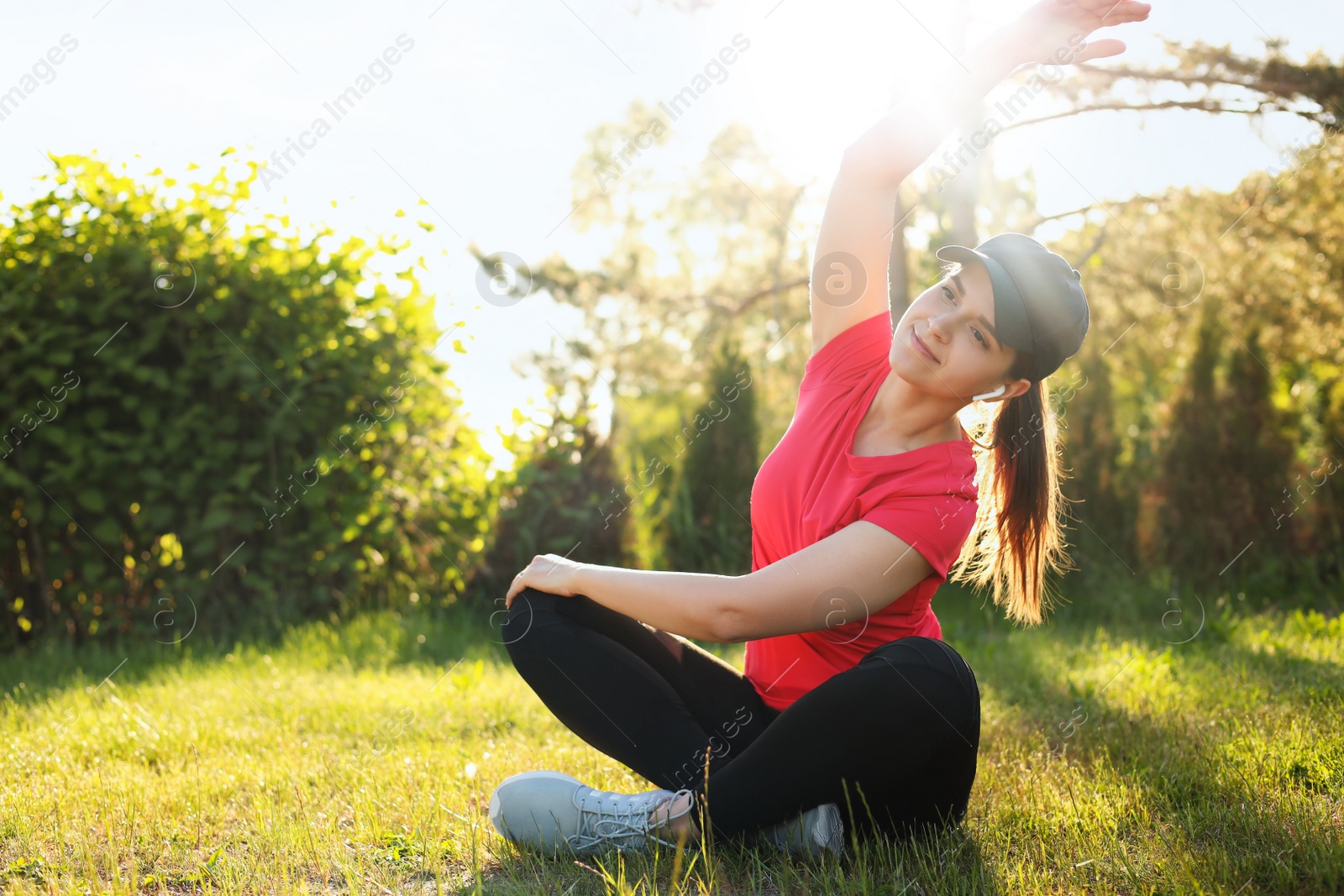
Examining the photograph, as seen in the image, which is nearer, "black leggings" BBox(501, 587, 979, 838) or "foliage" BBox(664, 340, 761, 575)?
"black leggings" BBox(501, 587, 979, 838)

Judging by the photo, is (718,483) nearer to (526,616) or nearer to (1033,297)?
(526,616)

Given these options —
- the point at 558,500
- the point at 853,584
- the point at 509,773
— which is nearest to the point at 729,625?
the point at 853,584

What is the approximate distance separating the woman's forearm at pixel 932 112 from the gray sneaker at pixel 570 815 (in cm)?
156

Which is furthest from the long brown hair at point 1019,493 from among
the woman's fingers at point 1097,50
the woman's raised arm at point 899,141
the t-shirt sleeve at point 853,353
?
the woman's fingers at point 1097,50

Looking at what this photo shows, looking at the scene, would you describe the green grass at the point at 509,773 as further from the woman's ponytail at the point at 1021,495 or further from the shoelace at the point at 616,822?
the woman's ponytail at the point at 1021,495

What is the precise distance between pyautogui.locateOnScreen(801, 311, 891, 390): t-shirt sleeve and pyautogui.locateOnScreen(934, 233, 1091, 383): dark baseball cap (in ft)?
1.22

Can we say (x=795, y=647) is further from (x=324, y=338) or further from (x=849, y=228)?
(x=324, y=338)

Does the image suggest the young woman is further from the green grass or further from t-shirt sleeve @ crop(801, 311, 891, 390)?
the green grass

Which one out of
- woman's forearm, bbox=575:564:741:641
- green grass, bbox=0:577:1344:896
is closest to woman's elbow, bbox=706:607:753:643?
woman's forearm, bbox=575:564:741:641

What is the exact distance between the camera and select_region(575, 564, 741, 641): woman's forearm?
1906mm

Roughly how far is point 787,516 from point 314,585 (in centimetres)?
385

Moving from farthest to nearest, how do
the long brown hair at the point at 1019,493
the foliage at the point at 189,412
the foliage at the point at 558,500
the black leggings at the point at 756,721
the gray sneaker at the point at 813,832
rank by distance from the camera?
the foliage at the point at 558,500 < the foliage at the point at 189,412 < the long brown hair at the point at 1019,493 < the gray sneaker at the point at 813,832 < the black leggings at the point at 756,721

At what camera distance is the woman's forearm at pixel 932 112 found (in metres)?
2.13

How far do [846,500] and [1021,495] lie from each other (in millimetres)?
557
